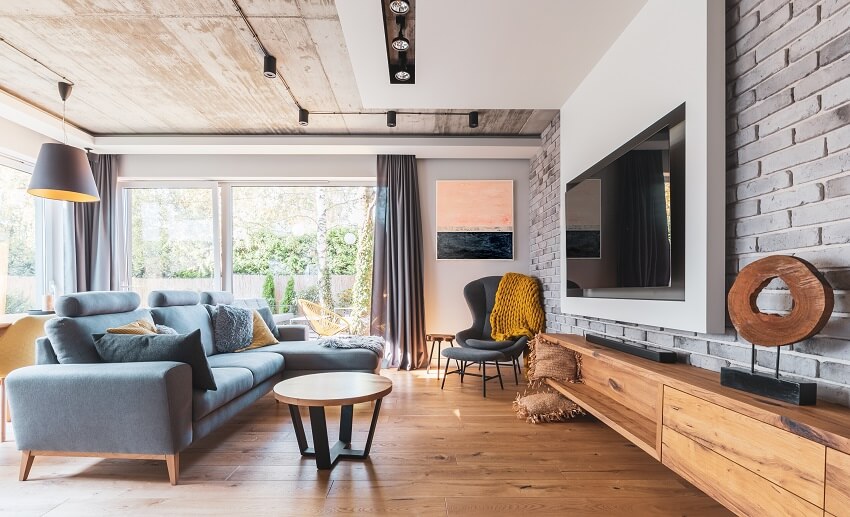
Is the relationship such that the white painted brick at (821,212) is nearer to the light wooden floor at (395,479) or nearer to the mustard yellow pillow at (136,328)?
the light wooden floor at (395,479)

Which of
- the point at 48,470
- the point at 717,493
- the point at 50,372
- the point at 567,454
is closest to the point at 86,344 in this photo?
the point at 50,372

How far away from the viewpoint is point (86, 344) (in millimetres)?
2371

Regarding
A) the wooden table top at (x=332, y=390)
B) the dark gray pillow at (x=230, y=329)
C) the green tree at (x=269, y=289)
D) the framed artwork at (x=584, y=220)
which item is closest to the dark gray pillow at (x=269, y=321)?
the dark gray pillow at (x=230, y=329)

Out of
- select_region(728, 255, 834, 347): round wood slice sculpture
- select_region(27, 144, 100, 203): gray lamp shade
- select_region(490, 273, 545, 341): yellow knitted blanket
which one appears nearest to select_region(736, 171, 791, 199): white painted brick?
select_region(728, 255, 834, 347): round wood slice sculpture

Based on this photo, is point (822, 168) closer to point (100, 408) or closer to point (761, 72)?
point (761, 72)

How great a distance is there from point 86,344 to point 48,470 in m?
0.67

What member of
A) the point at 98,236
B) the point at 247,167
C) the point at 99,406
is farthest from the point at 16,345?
the point at 247,167

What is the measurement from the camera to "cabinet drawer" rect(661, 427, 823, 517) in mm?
1205

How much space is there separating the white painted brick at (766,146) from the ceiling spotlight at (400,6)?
5.80ft

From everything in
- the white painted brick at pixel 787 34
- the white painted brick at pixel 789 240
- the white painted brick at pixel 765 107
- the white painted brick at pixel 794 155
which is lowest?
the white painted brick at pixel 789 240

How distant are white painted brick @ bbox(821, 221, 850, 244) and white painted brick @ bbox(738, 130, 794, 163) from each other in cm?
33

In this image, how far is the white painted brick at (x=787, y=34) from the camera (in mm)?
1438

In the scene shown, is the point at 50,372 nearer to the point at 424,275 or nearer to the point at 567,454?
the point at 567,454

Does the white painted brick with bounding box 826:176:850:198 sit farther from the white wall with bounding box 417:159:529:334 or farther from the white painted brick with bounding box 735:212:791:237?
the white wall with bounding box 417:159:529:334
